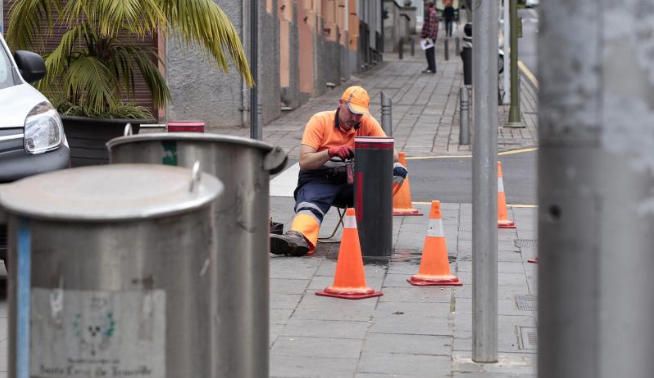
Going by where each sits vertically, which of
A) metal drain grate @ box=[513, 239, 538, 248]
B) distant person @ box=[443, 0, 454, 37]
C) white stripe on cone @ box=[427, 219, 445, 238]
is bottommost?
metal drain grate @ box=[513, 239, 538, 248]

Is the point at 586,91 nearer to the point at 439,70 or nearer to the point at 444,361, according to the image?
the point at 444,361

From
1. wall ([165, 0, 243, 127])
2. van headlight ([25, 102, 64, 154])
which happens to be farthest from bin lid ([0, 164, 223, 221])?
wall ([165, 0, 243, 127])

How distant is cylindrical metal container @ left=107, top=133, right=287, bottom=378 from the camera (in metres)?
4.26

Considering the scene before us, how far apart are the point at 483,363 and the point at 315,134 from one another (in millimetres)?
3632

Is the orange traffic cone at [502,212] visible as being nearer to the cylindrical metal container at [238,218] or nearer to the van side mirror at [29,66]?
the van side mirror at [29,66]

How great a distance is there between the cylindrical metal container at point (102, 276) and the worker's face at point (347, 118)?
5983 millimetres

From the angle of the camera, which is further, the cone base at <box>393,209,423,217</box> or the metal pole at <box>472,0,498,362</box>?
the cone base at <box>393,209,423,217</box>

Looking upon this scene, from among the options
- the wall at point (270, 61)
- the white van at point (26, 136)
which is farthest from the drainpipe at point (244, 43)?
the white van at point (26, 136)

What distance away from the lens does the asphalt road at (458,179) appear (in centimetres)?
1339

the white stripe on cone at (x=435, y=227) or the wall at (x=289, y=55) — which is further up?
the wall at (x=289, y=55)

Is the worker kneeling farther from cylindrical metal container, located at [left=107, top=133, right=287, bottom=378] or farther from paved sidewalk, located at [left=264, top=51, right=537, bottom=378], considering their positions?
cylindrical metal container, located at [left=107, top=133, right=287, bottom=378]

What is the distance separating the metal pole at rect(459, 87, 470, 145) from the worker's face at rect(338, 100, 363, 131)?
8.01m

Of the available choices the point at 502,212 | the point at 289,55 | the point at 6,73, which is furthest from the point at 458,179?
the point at 289,55

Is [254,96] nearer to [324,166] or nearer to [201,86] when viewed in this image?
[324,166]
